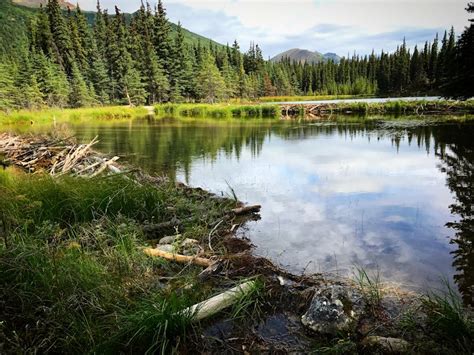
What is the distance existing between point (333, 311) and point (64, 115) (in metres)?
43.2

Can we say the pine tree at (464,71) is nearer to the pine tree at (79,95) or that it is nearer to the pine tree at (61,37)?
the pine tree at (79,95)

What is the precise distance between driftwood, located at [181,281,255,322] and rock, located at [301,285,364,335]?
28.7 inches

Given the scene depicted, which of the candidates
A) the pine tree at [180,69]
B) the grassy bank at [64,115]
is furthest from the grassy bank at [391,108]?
the pine tree at [180,69]

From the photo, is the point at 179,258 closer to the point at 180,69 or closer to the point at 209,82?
the point at 209,82

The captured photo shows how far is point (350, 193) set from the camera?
9.68m

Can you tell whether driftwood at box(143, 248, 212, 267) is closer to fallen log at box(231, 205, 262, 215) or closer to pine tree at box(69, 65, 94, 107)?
fallen log at box(231, 205, 262, 215)

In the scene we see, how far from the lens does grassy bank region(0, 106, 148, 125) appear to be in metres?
32.8

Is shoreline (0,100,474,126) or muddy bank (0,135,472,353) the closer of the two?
muddy bank (0,135,472,353)

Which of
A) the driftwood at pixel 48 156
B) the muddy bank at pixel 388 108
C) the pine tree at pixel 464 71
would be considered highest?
the pine tree at pixel 464 71

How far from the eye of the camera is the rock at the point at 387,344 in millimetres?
3237

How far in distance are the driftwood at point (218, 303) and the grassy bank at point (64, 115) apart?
29.7 metres

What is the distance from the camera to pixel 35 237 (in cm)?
505

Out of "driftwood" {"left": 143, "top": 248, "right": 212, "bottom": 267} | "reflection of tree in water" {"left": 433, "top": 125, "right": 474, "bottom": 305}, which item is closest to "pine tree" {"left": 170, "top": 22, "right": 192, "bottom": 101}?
"reflection of tree in water" {"left": 433, "top": 125, "right": 474, "bottom": 305}

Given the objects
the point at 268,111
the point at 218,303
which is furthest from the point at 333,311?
the point at 268,111
